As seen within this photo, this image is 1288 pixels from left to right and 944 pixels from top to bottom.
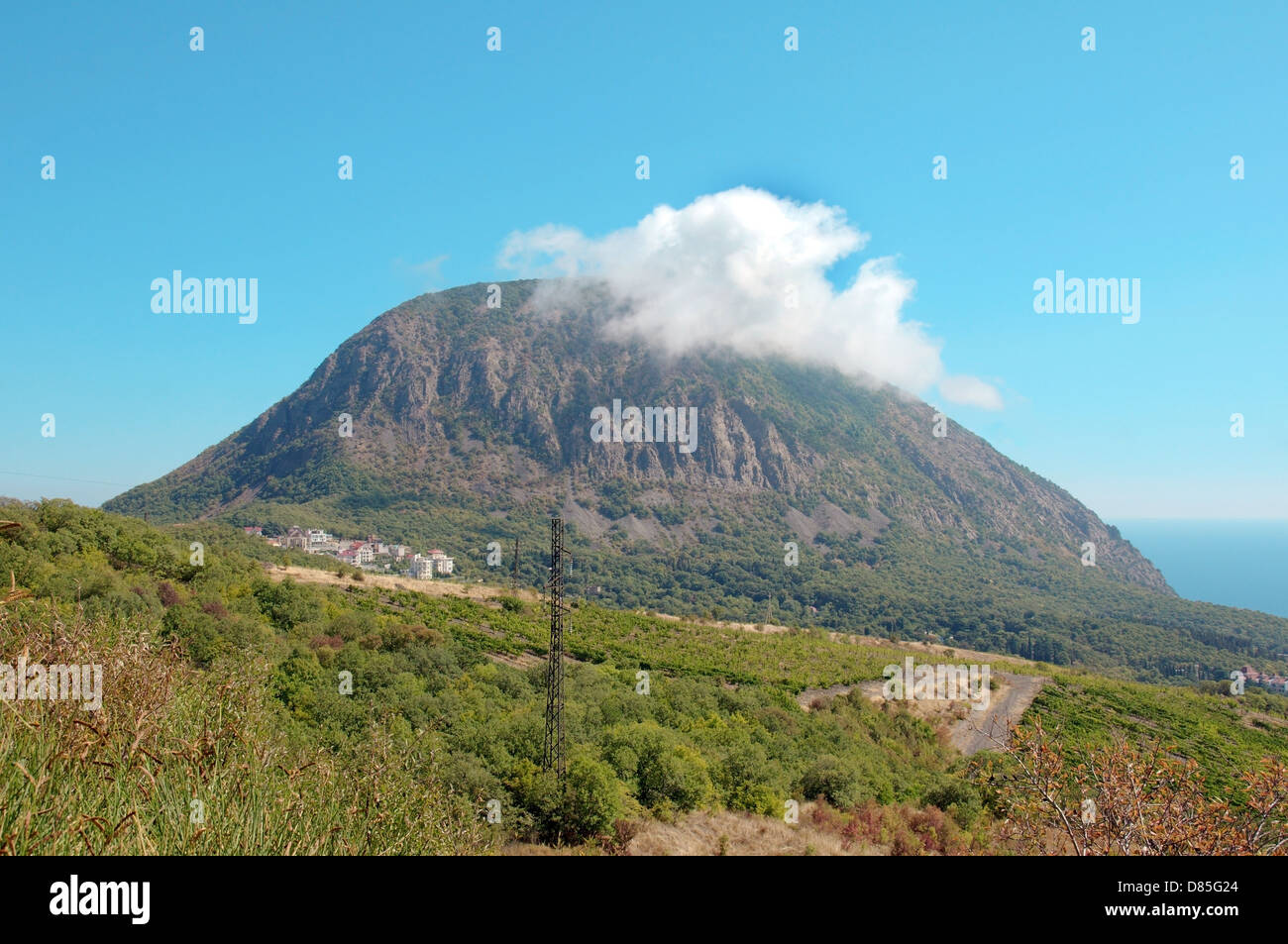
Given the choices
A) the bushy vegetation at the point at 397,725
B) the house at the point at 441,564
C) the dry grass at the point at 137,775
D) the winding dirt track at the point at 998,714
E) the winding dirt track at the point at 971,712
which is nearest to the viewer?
the dry grass at the point at 137,775

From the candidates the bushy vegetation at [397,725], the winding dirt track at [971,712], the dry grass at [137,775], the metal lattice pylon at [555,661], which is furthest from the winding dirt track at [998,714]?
the dry grass at [137,775]

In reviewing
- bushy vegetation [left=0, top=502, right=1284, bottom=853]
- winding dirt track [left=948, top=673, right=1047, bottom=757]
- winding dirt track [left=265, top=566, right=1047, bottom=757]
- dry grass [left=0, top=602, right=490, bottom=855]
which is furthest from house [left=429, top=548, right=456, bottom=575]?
dry grass [left=0, top=602, right=490, bottom=855]

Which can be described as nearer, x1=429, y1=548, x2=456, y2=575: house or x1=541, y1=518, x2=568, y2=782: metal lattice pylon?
x1=541, y1=518, x2=568, y2=782: metal lattice pylon

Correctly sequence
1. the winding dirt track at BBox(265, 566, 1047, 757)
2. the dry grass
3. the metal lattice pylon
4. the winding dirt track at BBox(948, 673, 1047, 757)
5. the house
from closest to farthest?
the dry grass < the metal lattice pylon < the winding dirt track at BBox(948, 673, 1047, 757) < the winding dirt track at BBox(265, 566, 1047, 757) < the house

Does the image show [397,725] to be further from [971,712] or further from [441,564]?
[441,564]

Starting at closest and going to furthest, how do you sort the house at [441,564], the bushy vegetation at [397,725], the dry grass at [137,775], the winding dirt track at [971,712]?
1. the dry grass at [137,775]
2. the bushy vegetation at [397,725]
3. the winding dirt track at [971,712]
4. the house at [441,564]

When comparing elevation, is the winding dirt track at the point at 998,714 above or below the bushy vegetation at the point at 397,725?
below

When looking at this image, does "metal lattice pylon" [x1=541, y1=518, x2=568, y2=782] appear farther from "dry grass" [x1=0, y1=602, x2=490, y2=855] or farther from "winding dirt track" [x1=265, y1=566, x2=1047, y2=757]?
"winding dirt track" [x1=265, y1=566, x2=1047, y2=757]

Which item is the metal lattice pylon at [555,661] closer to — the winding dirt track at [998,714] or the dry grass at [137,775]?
the dry grass at [137,775]

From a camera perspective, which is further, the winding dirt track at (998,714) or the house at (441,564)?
the house at (441,564)

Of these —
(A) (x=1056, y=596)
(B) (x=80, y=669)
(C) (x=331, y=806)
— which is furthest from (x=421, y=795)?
(A) (x=1056, y=596)
